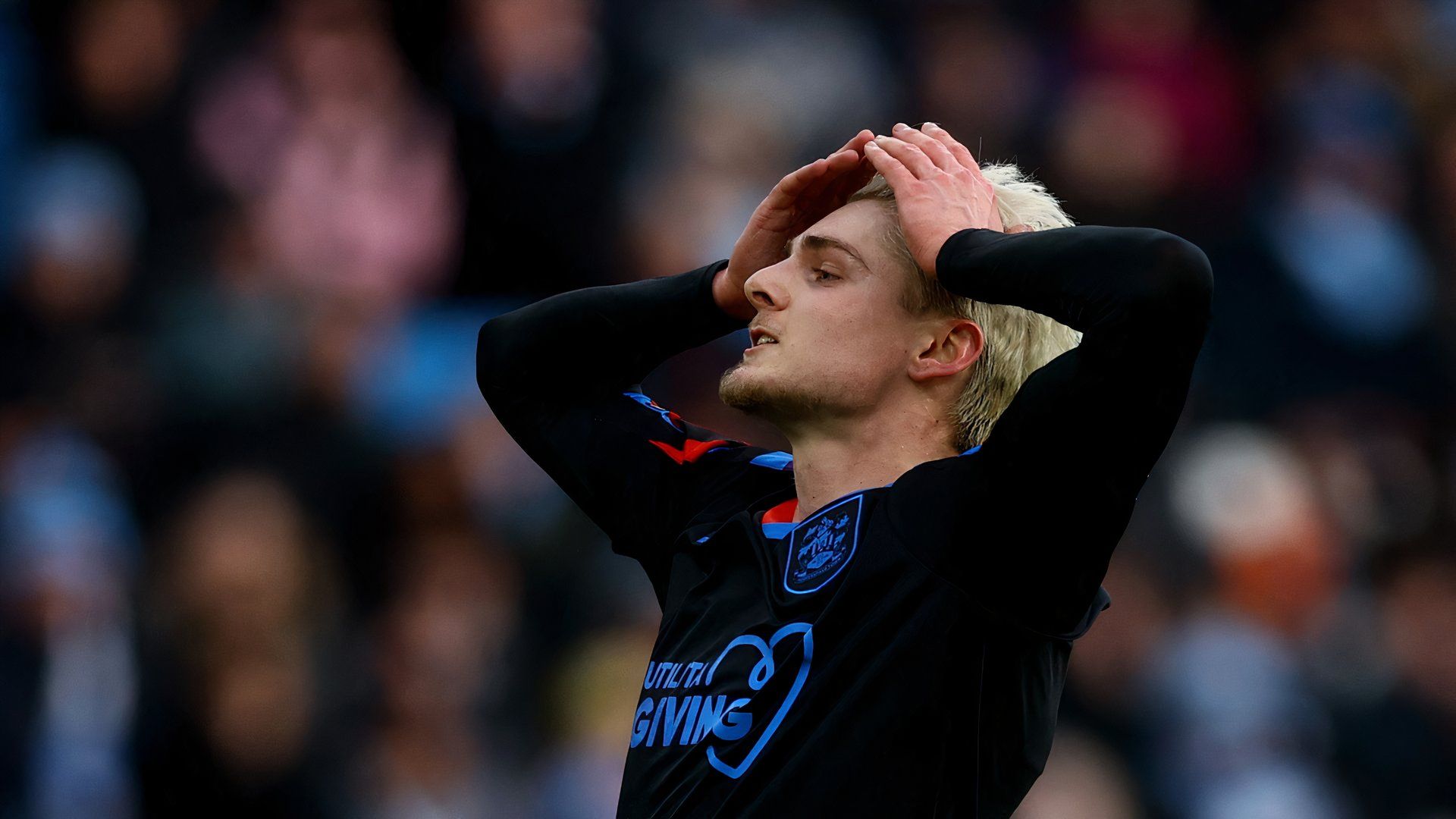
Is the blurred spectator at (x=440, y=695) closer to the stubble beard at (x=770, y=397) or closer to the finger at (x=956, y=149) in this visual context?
the stubble beard at (x=770, y=397)

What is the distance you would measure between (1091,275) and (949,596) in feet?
1.66

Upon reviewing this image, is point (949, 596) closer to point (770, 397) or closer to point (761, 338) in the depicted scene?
point (770, 397)

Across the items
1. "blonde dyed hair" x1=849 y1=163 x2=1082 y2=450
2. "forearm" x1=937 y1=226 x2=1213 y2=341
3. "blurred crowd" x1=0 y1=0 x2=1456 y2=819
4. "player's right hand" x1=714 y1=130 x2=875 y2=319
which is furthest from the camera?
"blurred crowd" x1=0 y1=0 x2=1456 y2=819

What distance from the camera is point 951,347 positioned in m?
2.71

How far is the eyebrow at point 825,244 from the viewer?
2.72 meters

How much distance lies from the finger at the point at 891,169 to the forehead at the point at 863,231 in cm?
13

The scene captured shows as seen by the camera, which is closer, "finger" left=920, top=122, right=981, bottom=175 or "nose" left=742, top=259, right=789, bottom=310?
"finger" left=920, top=122, right=981, bottom=175

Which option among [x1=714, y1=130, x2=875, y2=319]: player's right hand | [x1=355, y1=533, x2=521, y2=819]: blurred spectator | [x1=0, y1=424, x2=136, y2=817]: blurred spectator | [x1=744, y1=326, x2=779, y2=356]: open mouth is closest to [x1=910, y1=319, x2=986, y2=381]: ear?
[x1=744, y1=326, x2=779, y2=356]: open mouth

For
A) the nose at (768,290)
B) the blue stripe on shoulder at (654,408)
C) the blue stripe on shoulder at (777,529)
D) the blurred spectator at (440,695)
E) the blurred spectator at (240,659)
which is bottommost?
the blurred spectator at (440,695)

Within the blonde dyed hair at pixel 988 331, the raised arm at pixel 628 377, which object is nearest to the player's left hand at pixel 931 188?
the blonde dyed hair at pixel 988 331

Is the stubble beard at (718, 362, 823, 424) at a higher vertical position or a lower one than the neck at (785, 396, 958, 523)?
higher

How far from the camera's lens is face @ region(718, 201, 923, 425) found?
264cm

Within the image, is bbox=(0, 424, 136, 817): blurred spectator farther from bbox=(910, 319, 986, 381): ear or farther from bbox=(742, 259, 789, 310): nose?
bbox=(910, 319, 986, 381): ear

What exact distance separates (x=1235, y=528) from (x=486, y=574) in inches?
117
